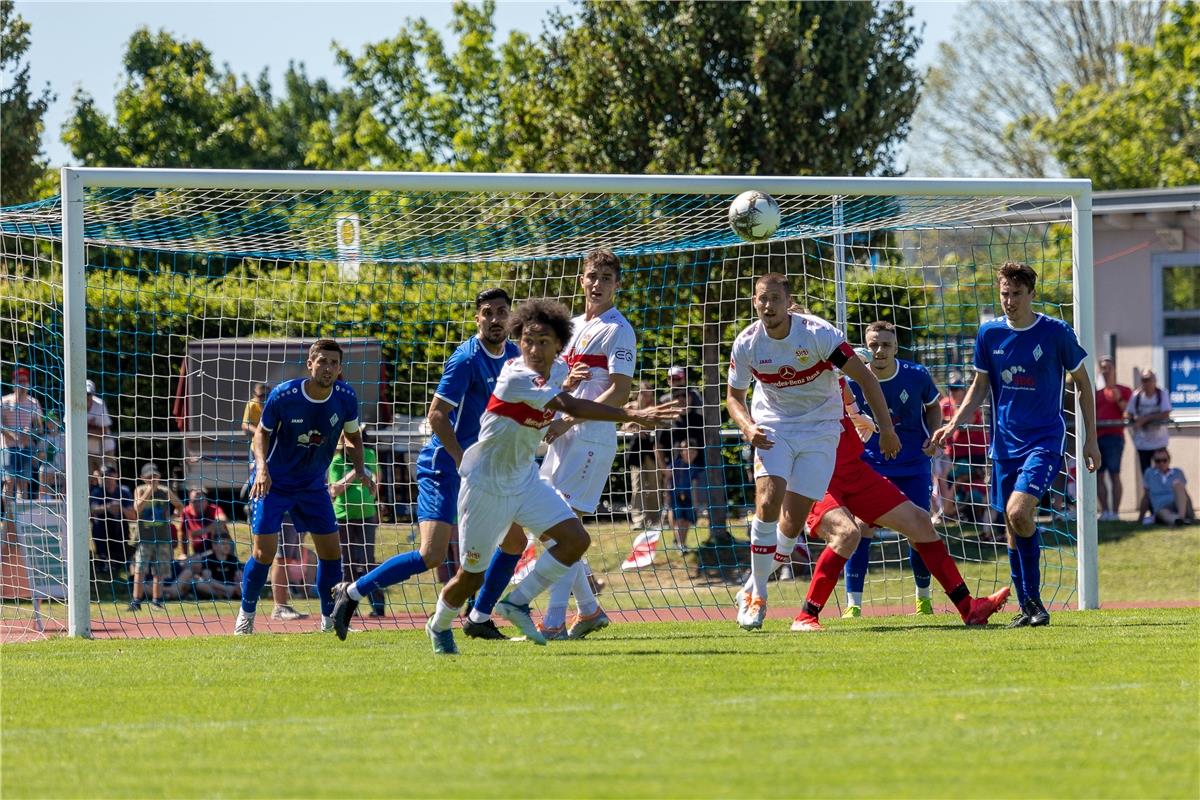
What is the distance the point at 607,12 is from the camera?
21.4 meters

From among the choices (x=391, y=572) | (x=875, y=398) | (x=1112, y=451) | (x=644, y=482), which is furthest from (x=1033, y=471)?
(x=1112, y=451)

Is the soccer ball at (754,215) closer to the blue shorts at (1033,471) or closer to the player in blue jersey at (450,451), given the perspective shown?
the player in blue jersey at (450,451)

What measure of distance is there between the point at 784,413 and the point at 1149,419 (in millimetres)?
10290

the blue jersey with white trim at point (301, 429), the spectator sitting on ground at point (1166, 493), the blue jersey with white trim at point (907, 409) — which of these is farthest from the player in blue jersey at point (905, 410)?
the spectator sitting on ground at point (1166, 493)

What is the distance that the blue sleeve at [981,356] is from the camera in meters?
9.98

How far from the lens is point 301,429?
10.6m

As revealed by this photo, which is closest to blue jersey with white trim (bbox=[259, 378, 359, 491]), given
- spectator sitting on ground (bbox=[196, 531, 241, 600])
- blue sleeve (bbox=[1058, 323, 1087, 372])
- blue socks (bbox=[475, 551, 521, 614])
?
blue socks (bbox=[475, 551, 521, 614])

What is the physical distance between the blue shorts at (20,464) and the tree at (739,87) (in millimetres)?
10334

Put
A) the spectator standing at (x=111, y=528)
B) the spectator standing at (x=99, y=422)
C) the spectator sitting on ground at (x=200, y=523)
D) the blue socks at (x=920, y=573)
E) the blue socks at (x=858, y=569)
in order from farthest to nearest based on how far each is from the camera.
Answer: the spectator sitting on ground at (x=200, y=523)
the spectator standing at (x=111, y=528)
the spectator standing at (x=99, y=422)
the blue socks at (x=858, y=569)
the blue socks at (x=920, y=573)

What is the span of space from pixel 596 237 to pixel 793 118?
27.1 ft

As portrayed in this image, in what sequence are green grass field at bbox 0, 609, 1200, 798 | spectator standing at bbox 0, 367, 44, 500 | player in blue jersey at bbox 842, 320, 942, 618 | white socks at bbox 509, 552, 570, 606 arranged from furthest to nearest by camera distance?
spectator standing at bbox 0, 367, 44, 500 < player in blue jersey at bbox 842, 320, 942, 618 < white socks at bbox 509, 552, 570, 606 < green grass field at bbox 0, 609, 1200, 798

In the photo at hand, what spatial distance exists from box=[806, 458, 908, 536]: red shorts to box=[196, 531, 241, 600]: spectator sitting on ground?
720 cm

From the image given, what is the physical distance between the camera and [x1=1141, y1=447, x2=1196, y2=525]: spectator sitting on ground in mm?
18047

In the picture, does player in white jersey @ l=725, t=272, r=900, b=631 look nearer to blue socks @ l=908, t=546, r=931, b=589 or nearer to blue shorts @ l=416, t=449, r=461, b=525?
blue shorts @ l=416, t=449, r=461, b=525
